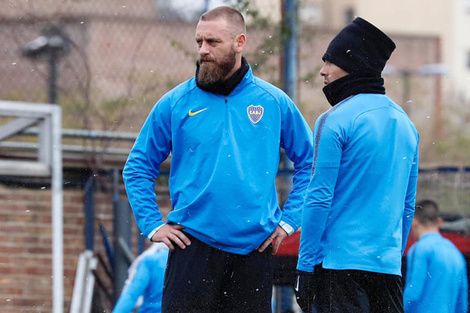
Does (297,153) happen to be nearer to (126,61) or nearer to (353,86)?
(353,86)

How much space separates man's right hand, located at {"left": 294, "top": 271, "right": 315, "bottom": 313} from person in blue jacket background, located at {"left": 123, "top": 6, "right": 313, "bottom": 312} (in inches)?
8.1

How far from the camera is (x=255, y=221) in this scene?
4.13 m

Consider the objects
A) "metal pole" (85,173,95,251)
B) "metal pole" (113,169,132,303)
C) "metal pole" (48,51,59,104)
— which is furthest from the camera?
"metal pole" (48,51,59,104)

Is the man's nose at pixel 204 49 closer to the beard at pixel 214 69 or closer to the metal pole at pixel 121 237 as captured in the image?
the beard at pixel 214 69

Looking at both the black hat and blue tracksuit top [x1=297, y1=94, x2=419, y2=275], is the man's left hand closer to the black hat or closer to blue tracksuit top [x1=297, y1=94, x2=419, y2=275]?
blue tracksuit top [x1=297, y1=94, x2=419, y2=275]

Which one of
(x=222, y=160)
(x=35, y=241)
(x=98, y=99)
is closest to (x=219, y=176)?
(x=222, y=160)

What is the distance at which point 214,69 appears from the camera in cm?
421

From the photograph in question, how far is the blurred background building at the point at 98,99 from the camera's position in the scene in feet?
25.3

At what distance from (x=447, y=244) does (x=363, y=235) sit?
2444mm

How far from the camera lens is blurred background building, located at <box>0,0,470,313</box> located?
7727 mm

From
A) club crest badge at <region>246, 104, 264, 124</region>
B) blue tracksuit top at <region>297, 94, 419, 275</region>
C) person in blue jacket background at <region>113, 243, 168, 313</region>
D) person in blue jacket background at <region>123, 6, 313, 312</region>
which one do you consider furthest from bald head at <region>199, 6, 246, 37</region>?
person in blue jacket background at <region>113, 243, 168, 313</region>

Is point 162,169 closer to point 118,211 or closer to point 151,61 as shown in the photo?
point 118,211

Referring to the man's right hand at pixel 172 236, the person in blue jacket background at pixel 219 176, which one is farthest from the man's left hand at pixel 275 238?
the man's right hand at pixel 172 236

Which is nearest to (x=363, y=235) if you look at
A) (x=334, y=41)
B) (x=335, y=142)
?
(x=335, y=142)
